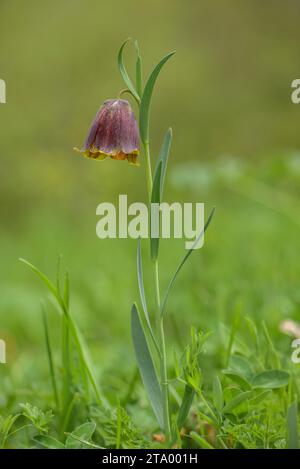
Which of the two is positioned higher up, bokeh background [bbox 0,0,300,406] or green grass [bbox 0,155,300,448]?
bokeh background [bbox 0,0,300,406]

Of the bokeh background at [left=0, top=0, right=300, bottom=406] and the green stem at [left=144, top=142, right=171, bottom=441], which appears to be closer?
the green stem at [left=144, top=142, right=171, bottom=441]

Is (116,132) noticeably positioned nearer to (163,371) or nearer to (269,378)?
(163,371)

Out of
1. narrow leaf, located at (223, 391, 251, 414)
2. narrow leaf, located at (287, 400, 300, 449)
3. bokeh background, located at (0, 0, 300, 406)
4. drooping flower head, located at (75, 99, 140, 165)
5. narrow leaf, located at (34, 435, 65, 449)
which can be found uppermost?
bokeh background, located at (0, 0, 300, 406)

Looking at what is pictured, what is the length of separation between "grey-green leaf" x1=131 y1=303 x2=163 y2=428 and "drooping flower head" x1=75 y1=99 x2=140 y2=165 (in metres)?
0.19

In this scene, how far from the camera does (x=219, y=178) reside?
7.06 feet

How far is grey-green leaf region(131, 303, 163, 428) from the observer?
91 cm

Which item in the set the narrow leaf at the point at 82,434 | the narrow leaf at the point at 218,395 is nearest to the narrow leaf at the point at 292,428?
the narrow leaf at the point at 218,395

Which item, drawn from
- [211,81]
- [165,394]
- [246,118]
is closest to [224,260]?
[165,394]

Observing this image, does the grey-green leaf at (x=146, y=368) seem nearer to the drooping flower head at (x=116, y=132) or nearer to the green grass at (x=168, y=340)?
the green grass at (x=168, y=340)

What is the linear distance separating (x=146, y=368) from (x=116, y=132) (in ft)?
0.96

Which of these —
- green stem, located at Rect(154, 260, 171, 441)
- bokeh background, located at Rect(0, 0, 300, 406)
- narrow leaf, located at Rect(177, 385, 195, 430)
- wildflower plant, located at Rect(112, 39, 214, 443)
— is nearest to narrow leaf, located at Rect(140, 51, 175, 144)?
wildflower plant, located at Rect(112, 39, 214, 443)

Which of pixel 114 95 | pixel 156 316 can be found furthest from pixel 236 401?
pixel 114 95

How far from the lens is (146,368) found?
0.91m

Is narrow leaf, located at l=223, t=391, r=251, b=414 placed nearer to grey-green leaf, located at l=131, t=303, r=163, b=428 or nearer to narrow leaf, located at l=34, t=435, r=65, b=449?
grey-green leaf, located at l=131, t=303, r=163, b=428
